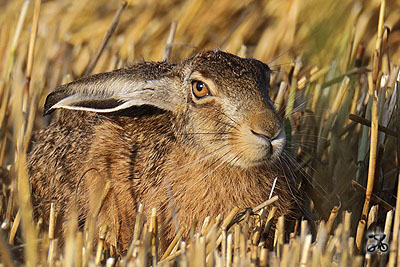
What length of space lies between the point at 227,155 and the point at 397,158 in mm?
1313

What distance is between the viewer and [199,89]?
14.5 feet

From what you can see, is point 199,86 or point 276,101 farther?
point 276,101

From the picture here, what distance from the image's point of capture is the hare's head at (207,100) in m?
4.00

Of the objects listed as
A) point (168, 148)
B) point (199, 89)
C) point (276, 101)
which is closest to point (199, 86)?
point (199, 89)

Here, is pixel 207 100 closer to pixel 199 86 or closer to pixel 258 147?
pixel 199 86

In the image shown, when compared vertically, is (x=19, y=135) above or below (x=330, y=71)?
below

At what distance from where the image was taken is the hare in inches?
167

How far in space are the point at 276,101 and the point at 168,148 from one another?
111 cm

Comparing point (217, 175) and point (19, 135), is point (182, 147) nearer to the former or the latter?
point (217, 175)

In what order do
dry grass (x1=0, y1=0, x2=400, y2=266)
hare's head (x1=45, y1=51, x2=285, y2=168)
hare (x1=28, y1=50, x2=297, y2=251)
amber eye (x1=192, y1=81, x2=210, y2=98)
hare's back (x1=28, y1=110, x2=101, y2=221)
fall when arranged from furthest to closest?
hare's back (x1=28, y1=110, x2=101, y2=221)
amber eye (x1=192, y1=81, x2=210, y2=98)
hare (x1=28, y1=50, x2=297, y2=251)
hare's head (x1=45, y1=51, x2=285, y2=168)
dry grass (x1=0, y1=0, x2=400, y2=266)

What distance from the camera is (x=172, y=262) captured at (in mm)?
3445

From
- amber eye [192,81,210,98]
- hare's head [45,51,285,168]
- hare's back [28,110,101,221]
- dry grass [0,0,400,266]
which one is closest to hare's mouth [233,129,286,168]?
hare's head [45,51,285,168]

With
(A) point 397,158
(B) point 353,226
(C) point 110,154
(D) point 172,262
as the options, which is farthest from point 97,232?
(A) point 397,158

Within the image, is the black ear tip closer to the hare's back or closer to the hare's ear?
the hare's ear
